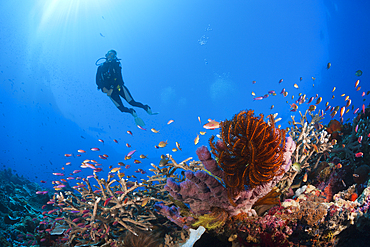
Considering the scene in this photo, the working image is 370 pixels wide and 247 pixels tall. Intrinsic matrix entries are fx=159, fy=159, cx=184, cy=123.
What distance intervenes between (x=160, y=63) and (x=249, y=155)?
66.3 meters

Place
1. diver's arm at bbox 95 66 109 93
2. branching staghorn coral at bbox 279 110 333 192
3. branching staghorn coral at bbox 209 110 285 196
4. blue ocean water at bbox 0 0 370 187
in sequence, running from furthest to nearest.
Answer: blue ocean water at bbox 0 0 370 187, diver's arm at bbox 95 66 109 93, branching staghorn coral at bbox 279 110 333 192, branching staghorn coral at bbox 209 110 285 196

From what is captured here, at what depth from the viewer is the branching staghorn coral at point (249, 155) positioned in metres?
2.24

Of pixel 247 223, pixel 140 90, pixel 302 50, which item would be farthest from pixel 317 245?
pixel 140 90

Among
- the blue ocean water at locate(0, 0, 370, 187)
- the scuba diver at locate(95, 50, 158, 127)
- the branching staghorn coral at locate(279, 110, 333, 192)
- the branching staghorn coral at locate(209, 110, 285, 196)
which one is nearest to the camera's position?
the branching staghorn coral at locate(209, 110, 285, 196)

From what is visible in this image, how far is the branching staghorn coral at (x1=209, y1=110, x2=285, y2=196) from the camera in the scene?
7.34ft

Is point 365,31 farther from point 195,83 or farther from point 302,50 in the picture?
point 195,83

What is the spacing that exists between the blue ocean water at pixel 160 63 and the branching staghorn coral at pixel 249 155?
3608cm

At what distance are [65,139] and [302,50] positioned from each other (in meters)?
83.7

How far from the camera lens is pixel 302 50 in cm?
4484

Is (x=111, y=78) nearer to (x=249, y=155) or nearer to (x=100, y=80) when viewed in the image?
(x=100, y=80)

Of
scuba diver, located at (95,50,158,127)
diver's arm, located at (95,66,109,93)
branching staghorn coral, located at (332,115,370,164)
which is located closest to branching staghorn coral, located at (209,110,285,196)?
branching staghorn coral, located at (332,115,370,164)

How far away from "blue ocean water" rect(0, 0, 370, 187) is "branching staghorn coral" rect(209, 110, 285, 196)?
1420 inches

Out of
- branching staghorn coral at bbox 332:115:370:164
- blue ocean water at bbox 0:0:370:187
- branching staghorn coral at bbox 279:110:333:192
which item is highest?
blue ocean water at bbox 0:0:370:187

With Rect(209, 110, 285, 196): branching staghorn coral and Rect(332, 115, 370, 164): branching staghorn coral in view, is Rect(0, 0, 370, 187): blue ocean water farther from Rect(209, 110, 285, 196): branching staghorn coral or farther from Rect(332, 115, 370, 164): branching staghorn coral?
Rect(209, 110, 285, 196): branching staghorn coral
